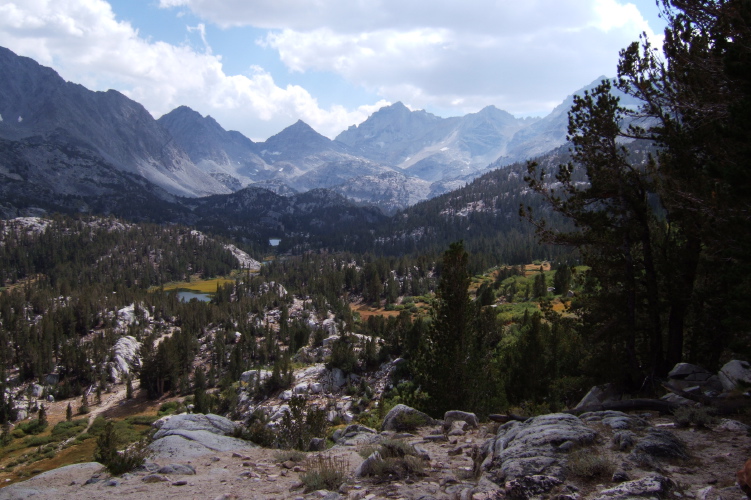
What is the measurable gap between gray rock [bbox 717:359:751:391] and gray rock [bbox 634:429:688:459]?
16.2ft

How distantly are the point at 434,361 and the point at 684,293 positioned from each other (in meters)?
11.9

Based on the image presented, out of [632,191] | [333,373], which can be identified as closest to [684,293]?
[632,191]

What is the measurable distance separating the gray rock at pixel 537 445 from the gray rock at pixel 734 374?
5.35 m

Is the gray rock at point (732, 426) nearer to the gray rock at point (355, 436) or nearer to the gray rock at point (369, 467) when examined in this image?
the gray rock at point (369, 467)

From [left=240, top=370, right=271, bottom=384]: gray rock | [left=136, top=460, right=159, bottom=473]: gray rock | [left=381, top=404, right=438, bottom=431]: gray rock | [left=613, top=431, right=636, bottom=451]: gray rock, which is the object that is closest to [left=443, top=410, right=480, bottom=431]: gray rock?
[left=381, top=404, right=438, bottom=431]: gray rock

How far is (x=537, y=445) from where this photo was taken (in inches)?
378

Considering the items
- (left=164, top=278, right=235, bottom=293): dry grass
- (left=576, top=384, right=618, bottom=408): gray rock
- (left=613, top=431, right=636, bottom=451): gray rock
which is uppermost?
(left=613, top=431, right=636, bottom=451): gray rock

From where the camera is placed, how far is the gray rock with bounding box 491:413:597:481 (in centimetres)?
858

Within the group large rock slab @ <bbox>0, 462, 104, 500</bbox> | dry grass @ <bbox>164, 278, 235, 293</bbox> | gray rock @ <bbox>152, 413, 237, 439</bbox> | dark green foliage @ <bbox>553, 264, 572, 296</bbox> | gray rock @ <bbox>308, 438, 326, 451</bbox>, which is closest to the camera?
large rock slab @ <bbox>0, 462, 104, 500</bbox>

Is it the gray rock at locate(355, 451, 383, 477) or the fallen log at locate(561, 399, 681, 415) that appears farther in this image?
the fallen log at locate(561, 399, 681, 415)

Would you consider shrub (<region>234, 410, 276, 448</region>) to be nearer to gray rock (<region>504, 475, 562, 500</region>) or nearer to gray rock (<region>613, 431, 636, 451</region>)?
gray rock (<region>504, 475, 562, 500</region>)

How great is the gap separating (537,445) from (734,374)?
7628mm

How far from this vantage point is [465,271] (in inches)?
904

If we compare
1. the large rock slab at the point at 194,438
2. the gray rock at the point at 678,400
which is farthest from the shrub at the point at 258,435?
the gray rock at the point at 678,400
